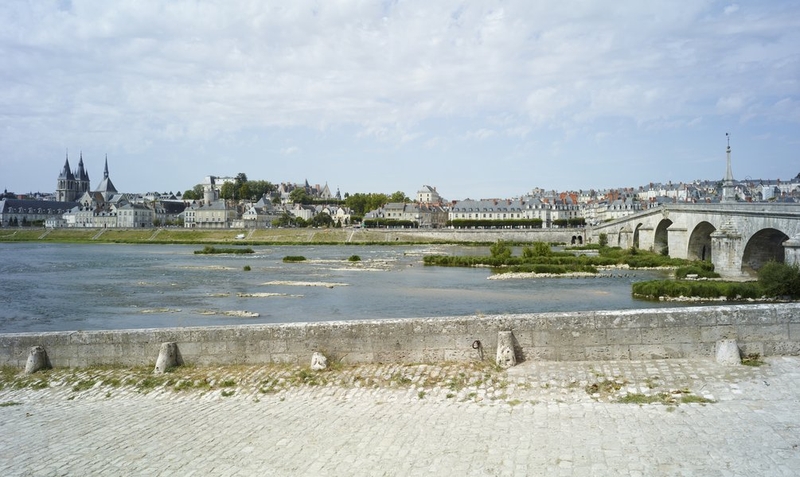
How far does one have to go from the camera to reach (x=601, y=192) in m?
144

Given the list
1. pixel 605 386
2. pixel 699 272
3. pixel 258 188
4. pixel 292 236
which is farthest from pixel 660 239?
pixel 258 188

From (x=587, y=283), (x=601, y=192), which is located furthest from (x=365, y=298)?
(x=601, y=192)

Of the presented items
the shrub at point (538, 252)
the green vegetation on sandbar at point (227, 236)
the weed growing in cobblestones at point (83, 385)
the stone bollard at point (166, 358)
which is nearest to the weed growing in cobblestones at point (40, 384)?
the weed growing in cobblestones at point (83, 385)

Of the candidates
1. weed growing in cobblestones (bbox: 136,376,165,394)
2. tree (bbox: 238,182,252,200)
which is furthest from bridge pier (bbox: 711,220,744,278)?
tree (bbox: 238,182,252,200)

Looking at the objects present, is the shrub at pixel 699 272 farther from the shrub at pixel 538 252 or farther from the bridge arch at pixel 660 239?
the bridge arch at pixel 660 239

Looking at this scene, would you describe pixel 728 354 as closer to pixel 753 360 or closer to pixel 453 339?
pixel 753 360

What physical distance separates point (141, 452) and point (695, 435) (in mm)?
6152

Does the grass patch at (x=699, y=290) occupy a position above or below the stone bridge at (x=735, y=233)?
below

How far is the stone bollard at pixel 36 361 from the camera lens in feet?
33.9

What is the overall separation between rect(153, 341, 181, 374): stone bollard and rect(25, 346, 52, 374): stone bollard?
214 centimetres

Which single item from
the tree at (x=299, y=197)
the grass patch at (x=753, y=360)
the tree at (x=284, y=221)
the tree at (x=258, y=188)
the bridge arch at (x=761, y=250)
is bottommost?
the grass patch at (x=753, y=360)

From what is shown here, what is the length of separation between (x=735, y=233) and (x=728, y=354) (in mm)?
31101

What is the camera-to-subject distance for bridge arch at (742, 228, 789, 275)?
34719 millimetres

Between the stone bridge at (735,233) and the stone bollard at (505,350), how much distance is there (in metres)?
21.8
